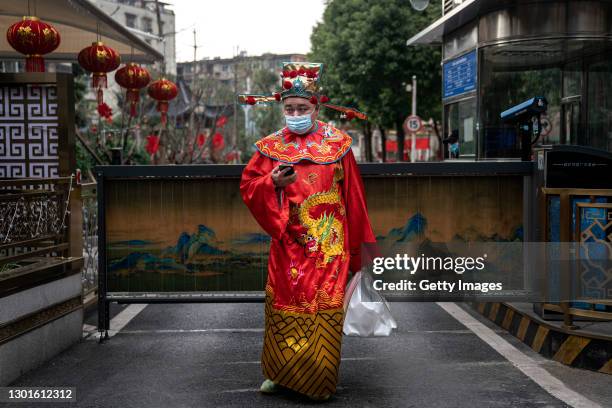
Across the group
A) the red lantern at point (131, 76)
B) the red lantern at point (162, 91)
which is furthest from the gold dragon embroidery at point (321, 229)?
the red lantern at point (162, 91)

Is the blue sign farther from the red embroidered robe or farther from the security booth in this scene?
the red embroidered robe

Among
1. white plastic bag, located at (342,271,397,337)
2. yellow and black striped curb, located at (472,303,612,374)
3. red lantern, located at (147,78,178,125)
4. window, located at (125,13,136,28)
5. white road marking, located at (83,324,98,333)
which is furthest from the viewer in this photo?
window, located at (125,13,136,28)

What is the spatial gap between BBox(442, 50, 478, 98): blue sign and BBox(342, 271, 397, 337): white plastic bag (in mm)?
7631

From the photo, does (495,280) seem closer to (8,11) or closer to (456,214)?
(456,214)

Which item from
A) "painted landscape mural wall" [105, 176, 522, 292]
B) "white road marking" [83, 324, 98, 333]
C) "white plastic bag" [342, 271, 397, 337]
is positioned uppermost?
"painted landscape mural wall" [105, 176, 522, 292]

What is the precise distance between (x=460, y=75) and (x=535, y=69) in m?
1.58

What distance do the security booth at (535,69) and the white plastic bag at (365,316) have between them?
7034 mm

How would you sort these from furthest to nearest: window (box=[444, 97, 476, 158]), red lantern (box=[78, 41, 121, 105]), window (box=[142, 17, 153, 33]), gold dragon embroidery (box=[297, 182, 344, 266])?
1. window (box=[142, 17, 153, 33])
2. window (box=[444, 97, 476, 158])
3. red lantern (box=[78, 41, 121, 105])
4. gold dragon embroidery (box=[297, 182, 344, 266])

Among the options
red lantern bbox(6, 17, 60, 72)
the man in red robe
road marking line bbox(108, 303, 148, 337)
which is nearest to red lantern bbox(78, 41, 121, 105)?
red lantern bbox(6, 17, 60, 72)

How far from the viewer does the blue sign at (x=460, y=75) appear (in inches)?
489

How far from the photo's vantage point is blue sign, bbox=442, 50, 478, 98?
1243 centimetres

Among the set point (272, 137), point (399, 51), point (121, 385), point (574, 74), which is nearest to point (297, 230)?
point (272, 137)

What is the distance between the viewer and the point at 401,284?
6.75 meters

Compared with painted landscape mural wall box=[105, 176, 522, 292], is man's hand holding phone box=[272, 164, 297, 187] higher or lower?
higher
